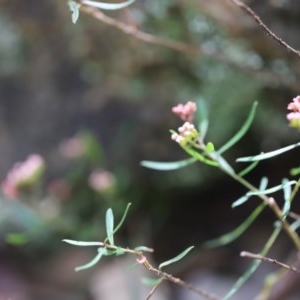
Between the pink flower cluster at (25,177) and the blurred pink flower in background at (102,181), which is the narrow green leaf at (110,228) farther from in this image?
the blurred pink flower in background at (102,181)

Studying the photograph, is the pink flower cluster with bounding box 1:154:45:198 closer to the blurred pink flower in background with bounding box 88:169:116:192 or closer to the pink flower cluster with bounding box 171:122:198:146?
the blurred pink flower in background with bounding box 88:169:116:192

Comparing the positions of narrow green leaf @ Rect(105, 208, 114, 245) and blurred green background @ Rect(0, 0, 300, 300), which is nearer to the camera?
narrow green leaf @ Rect(105, 208, 114, 245)

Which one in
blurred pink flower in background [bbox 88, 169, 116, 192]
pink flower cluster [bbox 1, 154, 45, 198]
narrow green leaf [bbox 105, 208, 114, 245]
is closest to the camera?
narrow green leaf [bbox 105, 208, 114, 245]

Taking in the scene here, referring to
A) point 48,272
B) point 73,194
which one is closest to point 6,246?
point 48,272

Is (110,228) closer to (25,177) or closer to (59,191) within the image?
(25,177)

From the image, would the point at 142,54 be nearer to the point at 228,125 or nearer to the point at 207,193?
the point at 228,125

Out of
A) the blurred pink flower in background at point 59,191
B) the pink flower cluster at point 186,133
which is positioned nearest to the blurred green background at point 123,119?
the blurred pink flower in background at point 59,191

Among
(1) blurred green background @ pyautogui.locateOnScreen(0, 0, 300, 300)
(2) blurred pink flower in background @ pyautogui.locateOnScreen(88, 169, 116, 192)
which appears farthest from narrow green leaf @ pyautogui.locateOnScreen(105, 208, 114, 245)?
(2) blurred pink flower in background @ pyautogui.locateOnScreen(88, 169, 116, 192)
